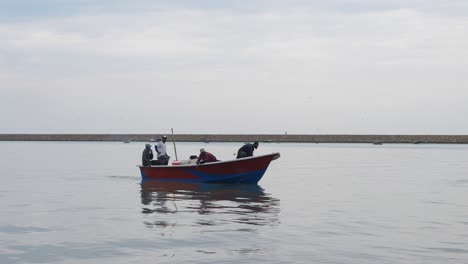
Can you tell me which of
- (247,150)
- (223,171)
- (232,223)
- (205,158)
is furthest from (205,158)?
(232,223)

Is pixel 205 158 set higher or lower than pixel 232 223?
higher

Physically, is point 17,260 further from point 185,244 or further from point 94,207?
point 94,207

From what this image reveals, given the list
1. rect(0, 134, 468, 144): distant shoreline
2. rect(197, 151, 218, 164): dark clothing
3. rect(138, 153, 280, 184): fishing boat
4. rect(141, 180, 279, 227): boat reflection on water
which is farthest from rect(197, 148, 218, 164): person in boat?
rect(0, 134, 468, 144): distant shoreline

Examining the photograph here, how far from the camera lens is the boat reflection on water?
1870 centimetres

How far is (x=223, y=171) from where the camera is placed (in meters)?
29.4

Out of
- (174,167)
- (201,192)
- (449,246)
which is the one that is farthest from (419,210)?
(174,167)

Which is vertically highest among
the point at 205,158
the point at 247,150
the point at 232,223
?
the point at 247,150

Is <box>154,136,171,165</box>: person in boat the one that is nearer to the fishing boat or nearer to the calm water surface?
the fishing boat

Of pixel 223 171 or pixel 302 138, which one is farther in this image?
pixel 302 138

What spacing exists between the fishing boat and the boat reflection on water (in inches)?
10.7

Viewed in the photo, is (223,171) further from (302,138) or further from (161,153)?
(302,138)

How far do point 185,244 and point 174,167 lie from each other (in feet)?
50.9

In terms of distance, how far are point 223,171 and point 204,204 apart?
6775 mm

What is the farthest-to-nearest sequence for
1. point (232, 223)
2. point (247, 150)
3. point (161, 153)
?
point (161, 153) < point (247, 150) < point (232, 223)
